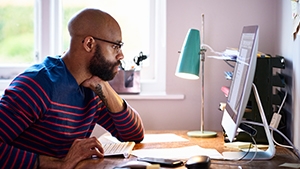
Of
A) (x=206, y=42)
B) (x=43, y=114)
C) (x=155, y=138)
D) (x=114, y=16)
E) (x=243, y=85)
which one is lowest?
(x=155, y=138)

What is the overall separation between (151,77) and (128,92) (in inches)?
9.8

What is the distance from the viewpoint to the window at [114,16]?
301 centimetres

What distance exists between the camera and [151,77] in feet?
10.1

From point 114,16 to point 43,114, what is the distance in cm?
132

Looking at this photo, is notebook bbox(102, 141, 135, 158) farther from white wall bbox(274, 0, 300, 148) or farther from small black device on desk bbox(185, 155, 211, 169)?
white wall bbox(274, 0, 300, 148)

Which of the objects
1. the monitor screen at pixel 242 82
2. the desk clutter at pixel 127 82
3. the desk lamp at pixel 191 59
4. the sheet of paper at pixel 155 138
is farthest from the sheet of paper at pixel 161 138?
the desk clutter at pixel 127 82

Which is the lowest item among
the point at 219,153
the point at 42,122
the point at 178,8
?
the point at 219,153

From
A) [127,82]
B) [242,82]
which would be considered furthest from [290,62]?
[127,82]

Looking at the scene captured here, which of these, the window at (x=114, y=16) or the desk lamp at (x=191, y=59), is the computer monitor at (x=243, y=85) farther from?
the window at (x=114, y=16)

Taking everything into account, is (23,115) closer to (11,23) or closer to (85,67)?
(85,67)

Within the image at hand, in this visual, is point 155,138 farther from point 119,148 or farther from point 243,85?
point 243,85

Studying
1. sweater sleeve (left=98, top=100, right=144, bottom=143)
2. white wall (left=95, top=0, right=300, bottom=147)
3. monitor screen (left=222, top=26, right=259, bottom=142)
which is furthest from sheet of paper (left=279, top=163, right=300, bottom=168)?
white wall (left=95, top=0, right=300, bottom=147)

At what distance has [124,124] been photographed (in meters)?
2.24

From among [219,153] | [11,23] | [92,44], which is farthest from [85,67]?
[11,23]
